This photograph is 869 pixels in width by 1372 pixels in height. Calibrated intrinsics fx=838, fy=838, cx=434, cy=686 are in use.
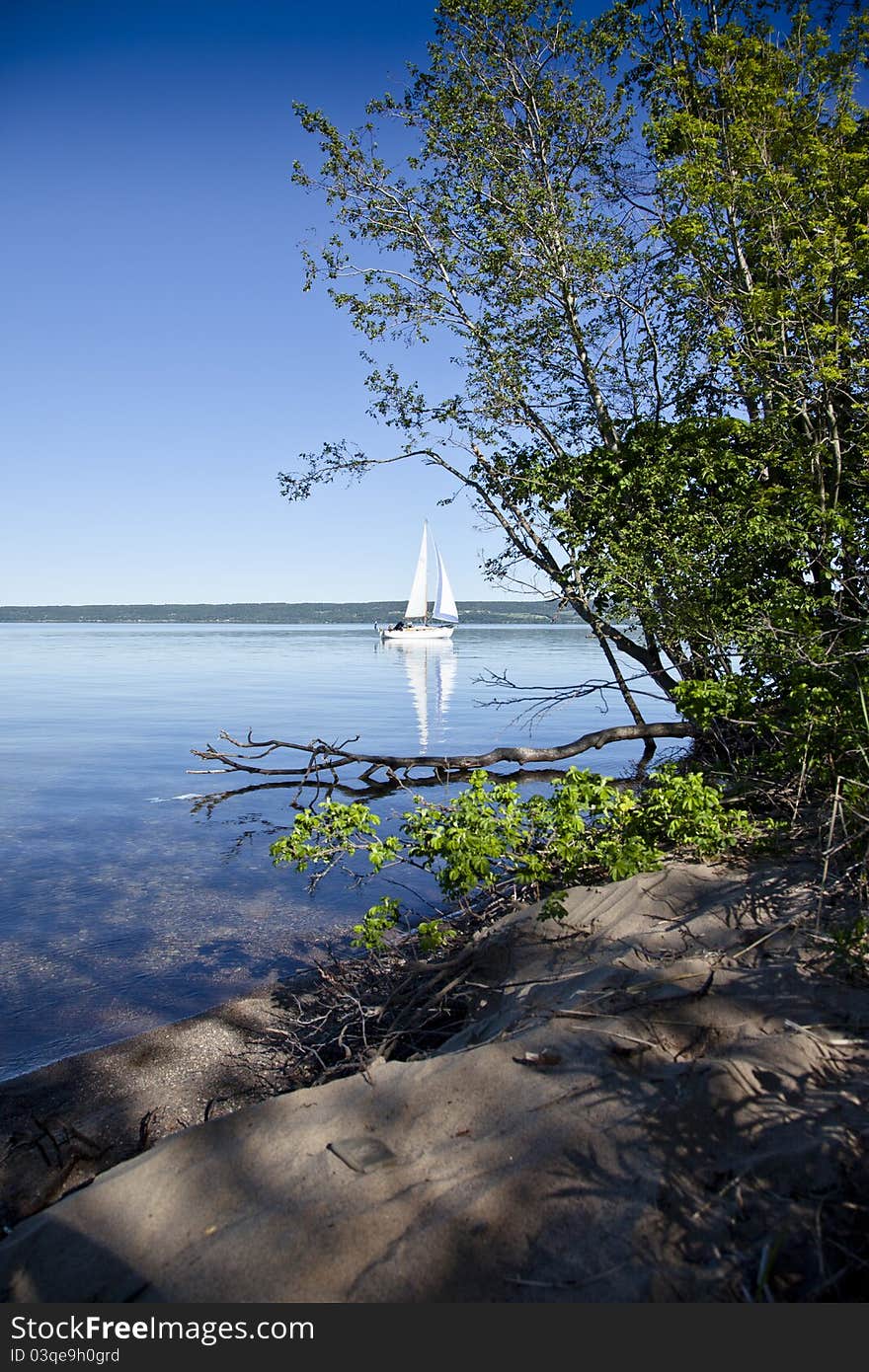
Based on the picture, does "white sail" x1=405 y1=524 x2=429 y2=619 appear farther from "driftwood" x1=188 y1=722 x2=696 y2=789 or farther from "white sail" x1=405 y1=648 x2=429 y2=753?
"driftwood" x1=188 y1=722 x2=696 y2=789

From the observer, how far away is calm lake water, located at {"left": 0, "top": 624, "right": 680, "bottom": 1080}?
6.19m

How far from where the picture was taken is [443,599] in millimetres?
72312

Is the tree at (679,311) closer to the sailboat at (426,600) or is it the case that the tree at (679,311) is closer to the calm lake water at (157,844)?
the calm lake water at (157,844)

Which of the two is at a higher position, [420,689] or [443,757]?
[443,757]

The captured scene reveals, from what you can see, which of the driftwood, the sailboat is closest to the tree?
the driftwood

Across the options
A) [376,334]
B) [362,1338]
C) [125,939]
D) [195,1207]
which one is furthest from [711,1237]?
[376,334]

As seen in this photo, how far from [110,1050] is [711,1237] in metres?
4.05

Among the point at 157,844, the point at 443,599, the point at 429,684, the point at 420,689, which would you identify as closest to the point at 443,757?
the point at 157,844

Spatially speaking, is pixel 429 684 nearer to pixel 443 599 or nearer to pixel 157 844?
pixel 157 844

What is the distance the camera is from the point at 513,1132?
2869 millimetres

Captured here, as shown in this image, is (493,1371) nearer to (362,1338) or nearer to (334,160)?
(362,1338)

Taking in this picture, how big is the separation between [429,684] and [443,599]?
145ft

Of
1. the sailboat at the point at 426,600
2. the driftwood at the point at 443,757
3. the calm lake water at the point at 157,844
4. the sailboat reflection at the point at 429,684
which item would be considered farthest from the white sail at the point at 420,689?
the sailboat at the point at 426,600

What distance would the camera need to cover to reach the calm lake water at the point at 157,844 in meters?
6.19
